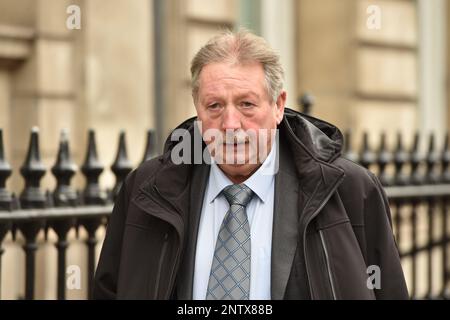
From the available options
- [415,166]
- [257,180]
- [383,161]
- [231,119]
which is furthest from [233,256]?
[415,166]

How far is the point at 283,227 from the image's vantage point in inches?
109

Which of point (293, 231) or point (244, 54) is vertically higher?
point (244, 54)

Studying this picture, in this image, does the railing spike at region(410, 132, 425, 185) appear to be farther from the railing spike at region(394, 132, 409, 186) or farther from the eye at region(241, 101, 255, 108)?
the eye at region(241, 101, 255, 108)

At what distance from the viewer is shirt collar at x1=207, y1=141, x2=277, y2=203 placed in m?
2.89

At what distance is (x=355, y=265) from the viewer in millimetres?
2742

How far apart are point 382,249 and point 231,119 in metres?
0.64

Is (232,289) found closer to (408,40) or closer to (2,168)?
(2,168)

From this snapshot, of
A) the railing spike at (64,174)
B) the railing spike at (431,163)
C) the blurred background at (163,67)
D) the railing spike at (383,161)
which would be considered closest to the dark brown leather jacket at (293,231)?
the railing spike at (64,174)

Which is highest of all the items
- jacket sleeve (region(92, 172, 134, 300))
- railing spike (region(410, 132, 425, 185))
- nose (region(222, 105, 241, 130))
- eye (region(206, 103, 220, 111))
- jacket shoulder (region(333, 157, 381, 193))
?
eye (region(206, 103, 220, 111))

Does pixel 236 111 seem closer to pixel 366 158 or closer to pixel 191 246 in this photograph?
pixel 191 246

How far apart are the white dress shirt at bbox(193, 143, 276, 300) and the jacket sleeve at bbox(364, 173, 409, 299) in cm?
32

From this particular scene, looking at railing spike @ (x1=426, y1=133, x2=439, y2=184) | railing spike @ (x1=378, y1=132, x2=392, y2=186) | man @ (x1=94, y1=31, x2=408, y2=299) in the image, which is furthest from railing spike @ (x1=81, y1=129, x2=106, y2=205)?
railing spike @ (x1=426, y1=133, x2=439, y2=184)

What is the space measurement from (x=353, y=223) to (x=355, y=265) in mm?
168
